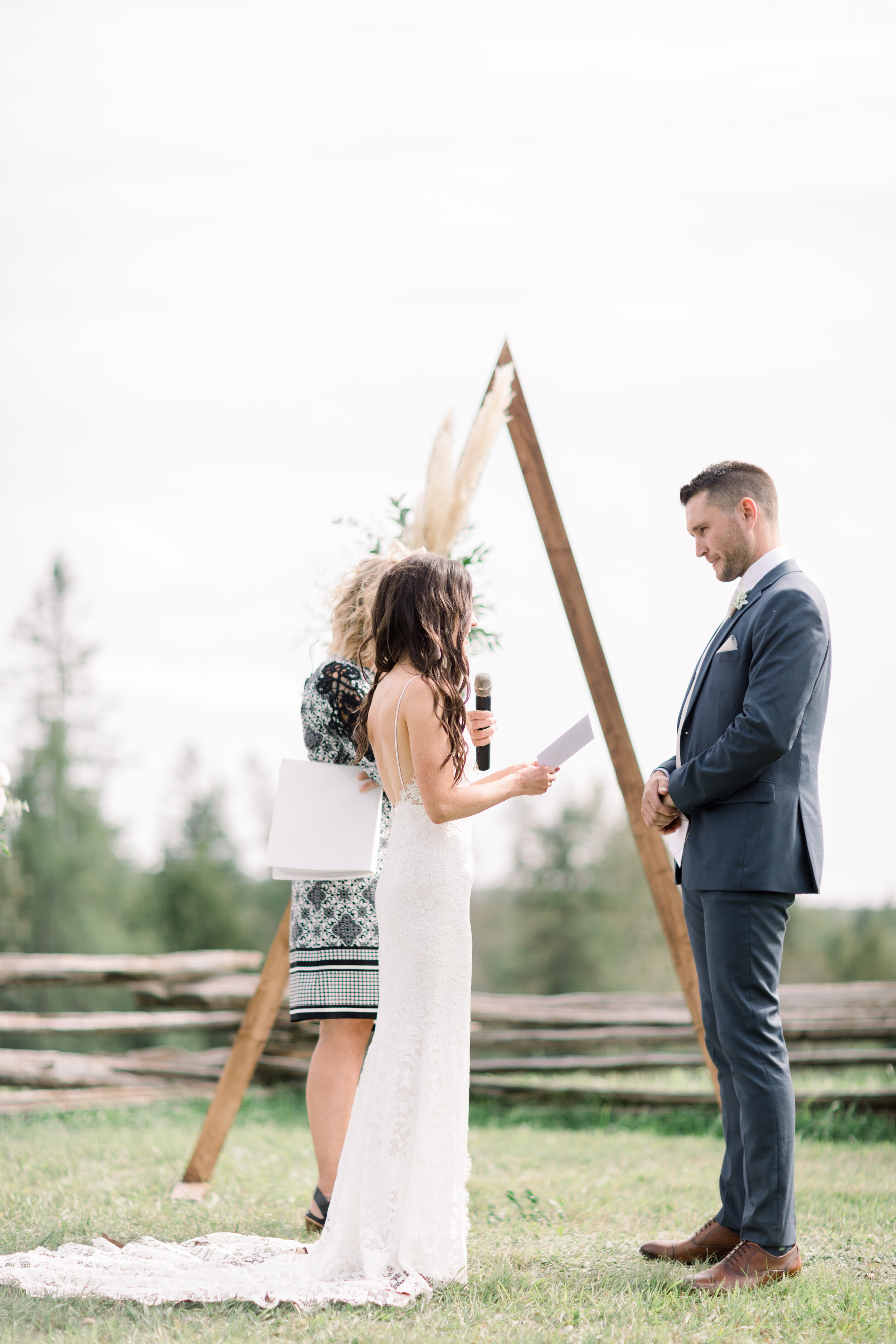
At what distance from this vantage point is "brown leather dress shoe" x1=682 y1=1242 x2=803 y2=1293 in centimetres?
269

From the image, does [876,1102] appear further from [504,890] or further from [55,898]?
[504,890]

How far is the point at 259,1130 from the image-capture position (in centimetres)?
578

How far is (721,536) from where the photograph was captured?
3.09 metres

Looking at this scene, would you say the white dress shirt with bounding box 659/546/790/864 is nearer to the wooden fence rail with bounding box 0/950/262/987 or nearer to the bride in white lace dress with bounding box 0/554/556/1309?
the bride in white lace dress with bounding box 0/554/556/1309

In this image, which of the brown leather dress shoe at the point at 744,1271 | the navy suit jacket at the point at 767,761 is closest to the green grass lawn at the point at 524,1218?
the brown leather dress shoe at the point at 744,1271

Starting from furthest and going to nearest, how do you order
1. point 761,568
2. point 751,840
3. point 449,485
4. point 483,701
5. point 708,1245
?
point 449,485, point 483,701, point 761,568, point 708,1245, point 751,840

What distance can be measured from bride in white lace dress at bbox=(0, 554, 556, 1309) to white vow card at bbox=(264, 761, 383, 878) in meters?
0.44

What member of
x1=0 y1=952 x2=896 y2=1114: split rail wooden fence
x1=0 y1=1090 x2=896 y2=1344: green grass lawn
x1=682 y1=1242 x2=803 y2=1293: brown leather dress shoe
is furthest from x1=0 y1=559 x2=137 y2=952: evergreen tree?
x1=682 y1=1242 x2=803 y2=1293: brown leather dress shoe

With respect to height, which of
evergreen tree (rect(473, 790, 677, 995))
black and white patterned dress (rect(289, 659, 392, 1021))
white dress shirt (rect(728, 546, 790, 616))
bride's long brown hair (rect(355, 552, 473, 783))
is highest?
white dress shirt (rect(728, 546, 790, 616))

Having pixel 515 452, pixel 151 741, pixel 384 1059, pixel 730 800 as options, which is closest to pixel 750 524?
Answer: pixel 730 800

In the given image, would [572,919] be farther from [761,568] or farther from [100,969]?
[761,568]

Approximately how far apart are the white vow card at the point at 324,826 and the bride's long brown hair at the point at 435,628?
659 millimetres

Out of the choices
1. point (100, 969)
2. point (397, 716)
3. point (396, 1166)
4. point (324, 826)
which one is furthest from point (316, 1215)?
point (100, 969)

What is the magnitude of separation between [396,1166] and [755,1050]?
94 centimetres
